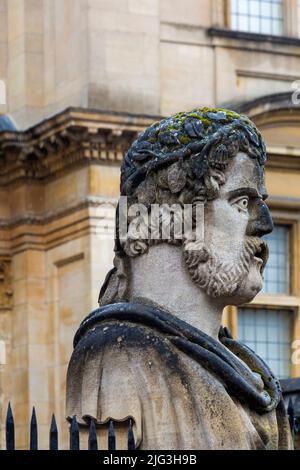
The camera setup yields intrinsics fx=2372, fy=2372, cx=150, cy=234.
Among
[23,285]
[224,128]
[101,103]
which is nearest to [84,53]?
[101,103]

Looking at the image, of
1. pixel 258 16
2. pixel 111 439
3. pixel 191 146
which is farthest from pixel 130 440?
pixel 258 16

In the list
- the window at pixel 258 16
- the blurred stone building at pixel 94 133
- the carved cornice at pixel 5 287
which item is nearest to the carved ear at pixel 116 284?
the blurred stone building at pixel 94 133

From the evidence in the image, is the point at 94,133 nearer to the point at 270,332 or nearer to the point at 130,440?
the point at 270,332

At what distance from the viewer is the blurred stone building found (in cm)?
3312

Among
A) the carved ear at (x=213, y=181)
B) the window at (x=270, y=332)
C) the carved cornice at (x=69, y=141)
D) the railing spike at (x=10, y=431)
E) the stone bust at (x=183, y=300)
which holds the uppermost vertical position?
the carved cornice at (x=69, y=141)

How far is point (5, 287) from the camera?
114ft

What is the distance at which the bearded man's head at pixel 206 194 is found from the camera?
852 cm

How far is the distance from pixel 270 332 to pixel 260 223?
26.5 metres

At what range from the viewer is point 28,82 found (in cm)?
3481

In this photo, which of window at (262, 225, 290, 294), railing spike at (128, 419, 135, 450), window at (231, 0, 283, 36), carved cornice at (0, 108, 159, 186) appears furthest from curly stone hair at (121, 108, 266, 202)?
window at (231, 0, 283, 36)

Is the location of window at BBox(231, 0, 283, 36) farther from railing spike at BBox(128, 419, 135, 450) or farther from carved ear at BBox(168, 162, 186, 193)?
railing spike at BBox(128, 419, 135, 450)

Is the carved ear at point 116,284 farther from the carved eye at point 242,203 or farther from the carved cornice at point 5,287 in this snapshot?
the carved cornice at point 5,287

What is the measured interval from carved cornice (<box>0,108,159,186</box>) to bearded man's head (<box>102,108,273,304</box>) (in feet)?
77.4

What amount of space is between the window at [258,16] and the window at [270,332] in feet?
13.7
